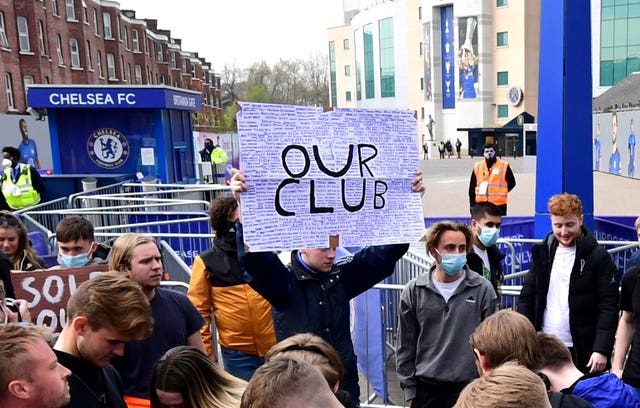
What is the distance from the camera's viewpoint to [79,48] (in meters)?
41.0

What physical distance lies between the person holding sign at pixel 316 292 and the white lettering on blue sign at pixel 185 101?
11.6 meters

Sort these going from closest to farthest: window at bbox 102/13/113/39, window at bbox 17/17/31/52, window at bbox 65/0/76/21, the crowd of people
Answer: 1. the crowd of people
2. window at bbox 17/17/31/52
3. window at bbox 65/0/76/21
4. window at bbox 102/13/113/39

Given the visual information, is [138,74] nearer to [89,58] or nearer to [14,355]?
[89,58]

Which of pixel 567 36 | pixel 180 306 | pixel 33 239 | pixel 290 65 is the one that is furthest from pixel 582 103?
pixel 290 65

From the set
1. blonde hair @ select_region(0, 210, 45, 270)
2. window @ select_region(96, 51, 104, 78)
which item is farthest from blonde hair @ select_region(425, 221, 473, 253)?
window @ select_region(96, 51, 104, 78)

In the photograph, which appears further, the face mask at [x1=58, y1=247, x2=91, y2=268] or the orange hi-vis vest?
the orange hi-vis vest

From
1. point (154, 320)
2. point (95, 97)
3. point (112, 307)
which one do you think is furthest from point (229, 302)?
point (95, 97)

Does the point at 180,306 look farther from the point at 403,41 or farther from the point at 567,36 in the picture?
the point at 403,41

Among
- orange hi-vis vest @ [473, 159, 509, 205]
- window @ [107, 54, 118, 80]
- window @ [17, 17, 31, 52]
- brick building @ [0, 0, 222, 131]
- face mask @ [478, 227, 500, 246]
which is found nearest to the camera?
face mask @ [478, 227, 500, 246]

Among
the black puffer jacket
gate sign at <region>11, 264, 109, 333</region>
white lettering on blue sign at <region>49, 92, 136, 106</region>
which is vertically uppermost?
white lettering on blue sign at <region>49, 92, 136, 106</region>

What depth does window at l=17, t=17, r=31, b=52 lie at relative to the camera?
3262cm

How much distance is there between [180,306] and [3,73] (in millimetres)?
32291

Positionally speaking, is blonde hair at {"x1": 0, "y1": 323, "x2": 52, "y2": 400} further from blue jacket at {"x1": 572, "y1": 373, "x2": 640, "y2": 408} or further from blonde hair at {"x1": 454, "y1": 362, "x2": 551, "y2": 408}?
blue jacket at {"x1": 572, "y1": 373, "x2": 640, "y2": 408}

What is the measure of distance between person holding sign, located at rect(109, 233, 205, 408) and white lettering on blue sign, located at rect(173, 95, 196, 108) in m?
11.3
